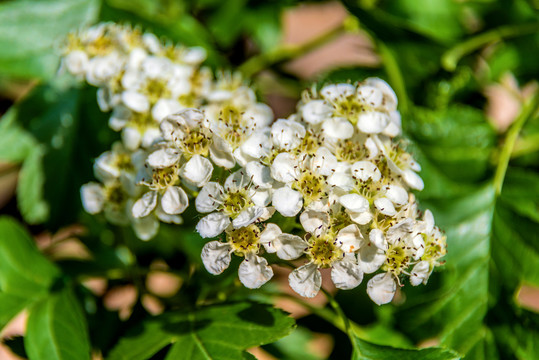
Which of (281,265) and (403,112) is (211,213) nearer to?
(281,265)

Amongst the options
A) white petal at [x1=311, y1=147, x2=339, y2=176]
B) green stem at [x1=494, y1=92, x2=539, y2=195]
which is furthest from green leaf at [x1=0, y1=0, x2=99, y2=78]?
green stem at [x1=494, y1=92, x2=539, y2=195]

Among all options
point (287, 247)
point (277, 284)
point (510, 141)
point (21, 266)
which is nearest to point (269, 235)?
point (287, 247)

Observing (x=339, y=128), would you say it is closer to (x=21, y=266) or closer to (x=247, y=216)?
(x=247, y=216)

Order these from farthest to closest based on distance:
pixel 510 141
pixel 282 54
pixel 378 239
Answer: pixel 282 54
pixel 510 141
pixel 378 239

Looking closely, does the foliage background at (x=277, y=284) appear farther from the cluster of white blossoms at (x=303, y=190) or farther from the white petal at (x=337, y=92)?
the white petal at (x=337, y=92)

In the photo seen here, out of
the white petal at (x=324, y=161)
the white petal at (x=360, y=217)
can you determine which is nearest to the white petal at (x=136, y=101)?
the white petal at (x=324, y=161)

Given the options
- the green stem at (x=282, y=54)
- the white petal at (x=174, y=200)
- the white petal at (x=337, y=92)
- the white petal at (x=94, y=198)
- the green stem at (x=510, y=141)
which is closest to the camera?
the white petal at (x=174, y=200)
